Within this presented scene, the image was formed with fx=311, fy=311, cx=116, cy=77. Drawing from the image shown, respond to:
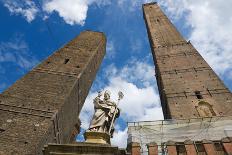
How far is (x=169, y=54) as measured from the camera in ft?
55.8

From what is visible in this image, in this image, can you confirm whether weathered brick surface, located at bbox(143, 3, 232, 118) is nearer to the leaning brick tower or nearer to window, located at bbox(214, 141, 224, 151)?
the leaning brick tower

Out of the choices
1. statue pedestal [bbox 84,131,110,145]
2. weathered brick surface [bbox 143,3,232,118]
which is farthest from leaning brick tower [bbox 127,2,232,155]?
statue pedestal [bbox 84,131,110,145]

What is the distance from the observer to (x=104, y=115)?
529cm

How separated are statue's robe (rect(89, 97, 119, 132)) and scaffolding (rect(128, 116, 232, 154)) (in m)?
3.26

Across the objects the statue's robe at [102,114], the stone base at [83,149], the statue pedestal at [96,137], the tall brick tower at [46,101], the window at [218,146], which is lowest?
the stone base at [83,149]

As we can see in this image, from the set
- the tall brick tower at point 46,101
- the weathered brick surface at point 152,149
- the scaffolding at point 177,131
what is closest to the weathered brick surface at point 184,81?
the scaffolding at point 177,131

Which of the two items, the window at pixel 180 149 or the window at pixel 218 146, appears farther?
the window at pixel 180 149

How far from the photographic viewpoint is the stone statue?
5.07 metres

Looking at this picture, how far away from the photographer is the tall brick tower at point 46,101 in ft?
25.4

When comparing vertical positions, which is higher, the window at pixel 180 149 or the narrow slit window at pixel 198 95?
the narrow slit window at pixel 198 95

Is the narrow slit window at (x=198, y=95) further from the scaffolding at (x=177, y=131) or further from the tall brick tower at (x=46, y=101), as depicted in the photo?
the tall brick tower at (x=46, y=101)

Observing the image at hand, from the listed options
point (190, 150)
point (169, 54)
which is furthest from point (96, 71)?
point (190, 150)

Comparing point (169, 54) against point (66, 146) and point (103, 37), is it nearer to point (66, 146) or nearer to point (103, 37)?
point (103, 37)

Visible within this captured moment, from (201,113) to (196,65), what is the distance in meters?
4.02
